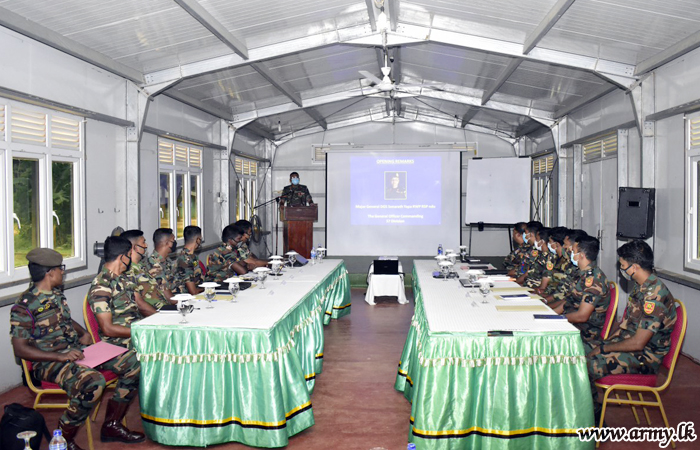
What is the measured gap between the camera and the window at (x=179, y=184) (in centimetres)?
740

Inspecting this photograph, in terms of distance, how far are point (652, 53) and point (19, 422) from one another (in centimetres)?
604

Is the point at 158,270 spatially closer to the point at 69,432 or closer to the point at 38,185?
the point at 38,185

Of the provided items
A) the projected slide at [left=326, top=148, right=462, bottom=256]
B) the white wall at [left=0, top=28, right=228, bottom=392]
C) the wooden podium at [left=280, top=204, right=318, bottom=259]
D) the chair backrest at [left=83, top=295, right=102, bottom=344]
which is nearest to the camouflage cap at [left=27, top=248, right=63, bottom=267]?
the chair backrest at [left=83, top=295, right=102, bottom=344]

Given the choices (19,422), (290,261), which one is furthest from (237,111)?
(19,422)

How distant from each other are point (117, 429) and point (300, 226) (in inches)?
237

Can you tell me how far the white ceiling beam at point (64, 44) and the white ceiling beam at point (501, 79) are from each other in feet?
14.1

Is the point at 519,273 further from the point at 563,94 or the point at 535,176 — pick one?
the point at 535,176

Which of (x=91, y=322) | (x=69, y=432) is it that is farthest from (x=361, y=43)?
(x=69, y=432)

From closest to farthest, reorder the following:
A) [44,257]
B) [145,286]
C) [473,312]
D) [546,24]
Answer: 1. [44,257]
2. [473,312]
3. [145,286]
4. [546,24]

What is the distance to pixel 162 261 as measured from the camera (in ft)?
15.6

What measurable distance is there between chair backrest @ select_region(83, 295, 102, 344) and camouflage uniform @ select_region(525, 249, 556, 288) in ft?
13.5

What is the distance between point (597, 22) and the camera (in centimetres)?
501

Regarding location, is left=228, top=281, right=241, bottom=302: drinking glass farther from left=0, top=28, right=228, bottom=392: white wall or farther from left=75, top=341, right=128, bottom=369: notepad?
left=0, top=28, right=228, bottom=392: white wall

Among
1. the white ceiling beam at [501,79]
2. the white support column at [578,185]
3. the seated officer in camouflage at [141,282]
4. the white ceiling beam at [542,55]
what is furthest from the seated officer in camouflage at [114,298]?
the white support column at [578,185]
